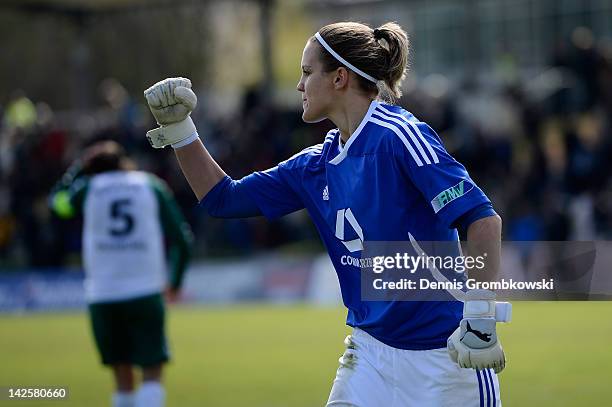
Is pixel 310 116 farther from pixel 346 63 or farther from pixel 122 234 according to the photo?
pixel 122 234

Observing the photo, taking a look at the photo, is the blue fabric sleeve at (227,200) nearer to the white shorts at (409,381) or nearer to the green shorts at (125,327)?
the white shorts at (409,381)

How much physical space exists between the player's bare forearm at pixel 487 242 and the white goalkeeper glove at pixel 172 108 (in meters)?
1.48

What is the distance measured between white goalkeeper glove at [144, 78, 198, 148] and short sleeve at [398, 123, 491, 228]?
3.69 ft

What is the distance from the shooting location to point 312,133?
20.1 metres

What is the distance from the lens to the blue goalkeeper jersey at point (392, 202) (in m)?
4.56

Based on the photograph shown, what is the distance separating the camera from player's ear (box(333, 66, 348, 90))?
5004 mm

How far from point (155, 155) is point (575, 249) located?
16.0 m

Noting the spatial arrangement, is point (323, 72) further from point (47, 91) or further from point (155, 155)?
point (47, 91)

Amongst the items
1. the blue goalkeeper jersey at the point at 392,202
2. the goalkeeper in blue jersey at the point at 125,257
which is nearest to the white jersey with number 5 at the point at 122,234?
the goalkeeper in blue jersey at the point at 125,257

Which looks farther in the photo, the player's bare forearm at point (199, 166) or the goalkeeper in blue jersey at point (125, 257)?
the goalkeeper in blue jersey at point (125, 257)

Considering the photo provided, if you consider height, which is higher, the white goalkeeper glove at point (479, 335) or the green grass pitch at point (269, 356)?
the white goalkeeper glove at point (479, 335)

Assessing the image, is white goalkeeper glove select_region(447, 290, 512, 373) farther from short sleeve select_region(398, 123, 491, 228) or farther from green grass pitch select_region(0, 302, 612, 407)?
green grass pitch select_region(0, 302, 612, 407)

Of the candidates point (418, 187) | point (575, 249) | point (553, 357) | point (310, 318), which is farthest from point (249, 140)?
point (418, 187)

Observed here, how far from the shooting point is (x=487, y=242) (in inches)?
174
